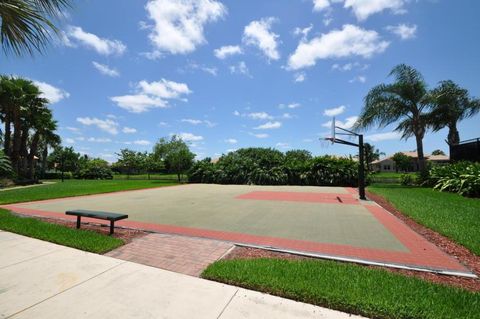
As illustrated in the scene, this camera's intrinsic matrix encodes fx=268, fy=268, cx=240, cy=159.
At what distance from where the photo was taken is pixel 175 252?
16.0ft

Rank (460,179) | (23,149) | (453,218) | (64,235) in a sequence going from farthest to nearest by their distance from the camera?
1. (23,149)
2. (460,179)
3. (453,218)
4. (64,235)

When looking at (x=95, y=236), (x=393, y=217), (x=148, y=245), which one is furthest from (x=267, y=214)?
(x=95, y=236)

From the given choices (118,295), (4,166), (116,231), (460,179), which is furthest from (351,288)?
(4,166)

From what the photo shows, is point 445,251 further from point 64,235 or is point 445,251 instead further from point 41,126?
point 41,126

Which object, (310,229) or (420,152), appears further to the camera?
(420,152)

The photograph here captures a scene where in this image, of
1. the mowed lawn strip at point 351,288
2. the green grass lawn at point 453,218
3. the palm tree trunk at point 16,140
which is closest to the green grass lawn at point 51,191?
the palm tree trunk at point 16,140

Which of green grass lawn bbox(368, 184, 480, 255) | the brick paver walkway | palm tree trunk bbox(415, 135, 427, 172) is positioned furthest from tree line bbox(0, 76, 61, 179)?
palm tree trunk bbox(415, 135, 427, 172)

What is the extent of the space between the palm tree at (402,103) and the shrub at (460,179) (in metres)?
3.24

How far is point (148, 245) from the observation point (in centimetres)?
532

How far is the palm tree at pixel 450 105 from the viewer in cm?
1844

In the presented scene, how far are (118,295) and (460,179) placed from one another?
15.5 m

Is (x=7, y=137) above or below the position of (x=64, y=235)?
above

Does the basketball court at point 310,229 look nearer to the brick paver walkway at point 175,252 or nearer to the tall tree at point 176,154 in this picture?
the brick paver walkway at point 175,252

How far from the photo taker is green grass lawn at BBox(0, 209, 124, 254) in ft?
16.5
